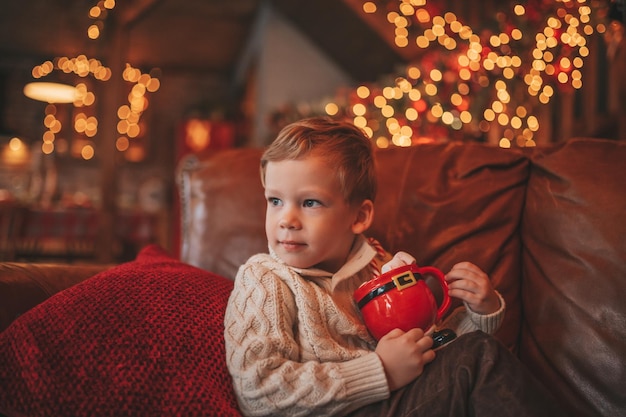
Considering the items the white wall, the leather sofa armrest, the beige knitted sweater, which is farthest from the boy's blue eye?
the white wall

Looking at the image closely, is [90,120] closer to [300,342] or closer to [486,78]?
[486,78]

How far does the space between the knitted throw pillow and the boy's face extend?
222mm

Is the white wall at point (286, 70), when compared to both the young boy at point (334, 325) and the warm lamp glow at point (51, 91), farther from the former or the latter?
the young boy at point (334, 325)

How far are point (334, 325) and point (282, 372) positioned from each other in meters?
0.18

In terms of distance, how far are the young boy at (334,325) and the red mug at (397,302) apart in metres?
0.03

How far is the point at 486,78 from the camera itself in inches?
→ 135

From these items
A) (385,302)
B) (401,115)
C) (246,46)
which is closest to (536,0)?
(401,115)

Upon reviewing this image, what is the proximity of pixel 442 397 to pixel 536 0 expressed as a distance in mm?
2462

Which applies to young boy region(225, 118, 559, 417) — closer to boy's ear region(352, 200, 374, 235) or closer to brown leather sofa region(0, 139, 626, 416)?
boy's ear region(352, 200, 374, 235)

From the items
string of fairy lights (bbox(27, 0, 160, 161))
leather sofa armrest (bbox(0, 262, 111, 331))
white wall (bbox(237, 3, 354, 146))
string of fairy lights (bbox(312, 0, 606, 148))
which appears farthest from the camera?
string of fairy lights (bbox(27, 0, 160, 161))

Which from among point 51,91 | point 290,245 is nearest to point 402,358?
point 290,245

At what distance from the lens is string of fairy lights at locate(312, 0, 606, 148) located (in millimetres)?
2631

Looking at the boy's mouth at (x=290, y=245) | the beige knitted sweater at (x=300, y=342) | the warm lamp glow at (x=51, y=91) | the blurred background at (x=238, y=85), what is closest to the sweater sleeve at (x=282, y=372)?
the beige knitted sweater at (x=300, y=342)

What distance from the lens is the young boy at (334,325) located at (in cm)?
→ 106
